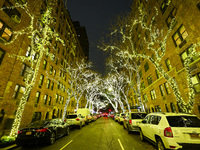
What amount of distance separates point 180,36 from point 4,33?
66.1 feet

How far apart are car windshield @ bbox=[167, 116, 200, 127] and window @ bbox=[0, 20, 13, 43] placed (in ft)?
49.1

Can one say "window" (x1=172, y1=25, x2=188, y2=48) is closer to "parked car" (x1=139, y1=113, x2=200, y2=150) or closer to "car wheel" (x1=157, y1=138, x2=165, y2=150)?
"parked car" (x1=139, y1=113, x2=200, y2=150)

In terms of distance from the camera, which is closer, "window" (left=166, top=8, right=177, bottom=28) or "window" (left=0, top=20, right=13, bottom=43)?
"window" (left=0, top=20, right=13, bottom=43)

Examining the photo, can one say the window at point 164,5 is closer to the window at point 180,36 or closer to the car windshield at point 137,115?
the window at point 180,36

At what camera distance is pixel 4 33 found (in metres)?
10.7

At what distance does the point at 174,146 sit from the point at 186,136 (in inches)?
22.3

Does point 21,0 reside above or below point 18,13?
above

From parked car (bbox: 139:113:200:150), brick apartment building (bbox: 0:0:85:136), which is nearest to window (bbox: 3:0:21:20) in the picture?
brick apartment building (bbox: 0:0:85:136)

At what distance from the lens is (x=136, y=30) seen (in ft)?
86.7

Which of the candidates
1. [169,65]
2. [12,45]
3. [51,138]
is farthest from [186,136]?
[12,45]

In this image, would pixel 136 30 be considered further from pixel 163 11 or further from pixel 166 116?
pixel 166 116

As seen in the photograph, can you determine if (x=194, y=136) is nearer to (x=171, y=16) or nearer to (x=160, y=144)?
(x=160, y=144)

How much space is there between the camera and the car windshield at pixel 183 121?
406 cm

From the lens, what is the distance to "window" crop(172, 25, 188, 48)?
39.8 ft
